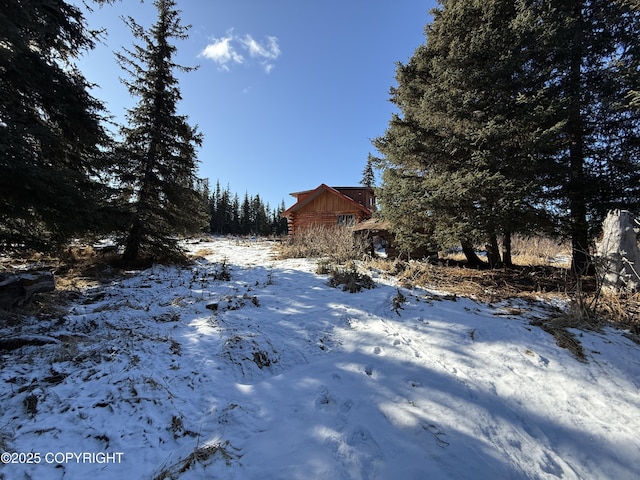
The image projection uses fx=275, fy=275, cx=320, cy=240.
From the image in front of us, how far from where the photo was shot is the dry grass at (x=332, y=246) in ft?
27.5

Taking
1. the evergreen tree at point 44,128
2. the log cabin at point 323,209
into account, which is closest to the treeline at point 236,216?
the log cabin at point 323,209

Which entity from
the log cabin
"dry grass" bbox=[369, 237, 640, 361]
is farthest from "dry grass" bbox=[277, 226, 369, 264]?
the log cabin

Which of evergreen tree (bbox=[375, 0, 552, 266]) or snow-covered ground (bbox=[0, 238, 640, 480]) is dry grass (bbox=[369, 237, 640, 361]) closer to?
snow-covered ground (bbox=[0, 238, 640, 480])

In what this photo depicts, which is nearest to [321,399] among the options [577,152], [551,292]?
[551,292]

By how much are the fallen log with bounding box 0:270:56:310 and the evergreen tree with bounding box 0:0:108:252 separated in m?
0.82

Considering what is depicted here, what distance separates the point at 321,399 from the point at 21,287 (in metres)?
5.11

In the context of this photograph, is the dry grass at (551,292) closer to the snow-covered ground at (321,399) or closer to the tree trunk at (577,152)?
the snow-covered ground at (321,399)

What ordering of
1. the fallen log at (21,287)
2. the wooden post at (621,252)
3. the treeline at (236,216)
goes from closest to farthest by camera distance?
the fallen log at (21,287) → the wooden post at (621,252) → the treeline at (236,216)

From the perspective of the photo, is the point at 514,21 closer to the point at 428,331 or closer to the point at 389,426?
the point at 428,331

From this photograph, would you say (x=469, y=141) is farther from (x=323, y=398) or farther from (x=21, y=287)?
(x=21, y=287)

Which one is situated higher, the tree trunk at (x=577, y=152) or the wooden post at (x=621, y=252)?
the tree trunk at (x=577, y=152)

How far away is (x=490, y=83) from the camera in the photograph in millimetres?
6465

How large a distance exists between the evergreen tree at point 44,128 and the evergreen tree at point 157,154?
2.32 meters

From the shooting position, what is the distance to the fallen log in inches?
163
